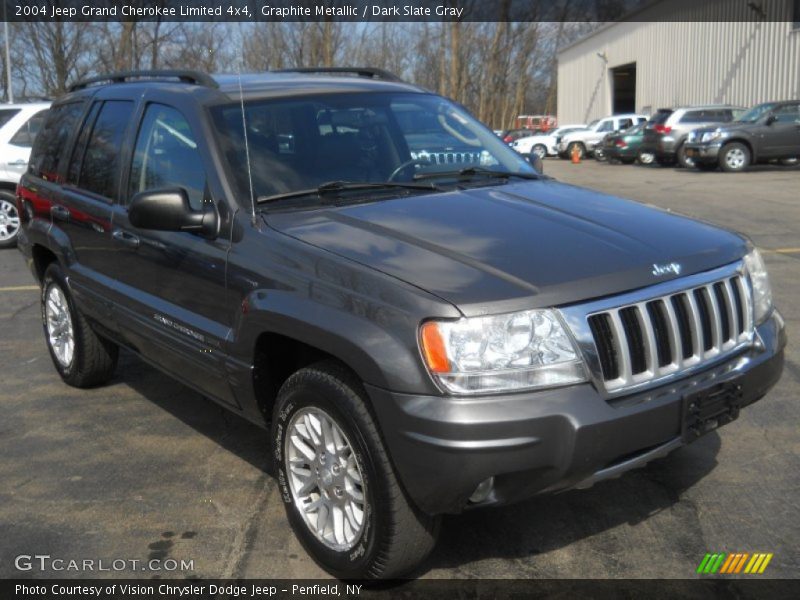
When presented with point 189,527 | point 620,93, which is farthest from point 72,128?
point 620,93

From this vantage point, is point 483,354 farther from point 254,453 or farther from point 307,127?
point 254,453

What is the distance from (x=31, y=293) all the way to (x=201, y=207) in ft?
20.0

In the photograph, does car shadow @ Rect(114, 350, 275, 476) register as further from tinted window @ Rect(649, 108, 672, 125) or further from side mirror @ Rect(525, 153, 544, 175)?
tinted window @ Rect(649, 108, 672, 125)

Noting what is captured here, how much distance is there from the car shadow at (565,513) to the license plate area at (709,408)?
0.57 m

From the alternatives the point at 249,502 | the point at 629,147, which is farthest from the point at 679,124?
the point at 249,502

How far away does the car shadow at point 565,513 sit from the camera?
3.64 meters

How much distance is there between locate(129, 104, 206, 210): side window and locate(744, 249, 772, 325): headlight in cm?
233

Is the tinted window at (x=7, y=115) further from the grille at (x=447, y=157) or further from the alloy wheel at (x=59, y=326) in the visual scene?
the grille at (x=447, y=157)

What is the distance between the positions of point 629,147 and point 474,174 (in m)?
27.6

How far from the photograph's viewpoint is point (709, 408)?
10.8 feet

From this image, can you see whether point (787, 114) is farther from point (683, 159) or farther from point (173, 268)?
point (173, 268)

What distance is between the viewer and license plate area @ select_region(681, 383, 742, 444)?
3.21 meters

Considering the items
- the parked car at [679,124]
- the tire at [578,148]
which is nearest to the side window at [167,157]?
the parked car at [679,124]

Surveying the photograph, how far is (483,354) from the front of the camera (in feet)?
9.67
